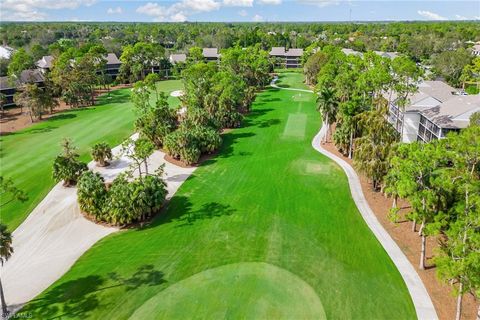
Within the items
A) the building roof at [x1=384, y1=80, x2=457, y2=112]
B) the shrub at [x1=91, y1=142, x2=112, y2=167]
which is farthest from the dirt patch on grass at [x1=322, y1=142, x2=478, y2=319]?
the shrub at [x1=91, y1=142, x2=112, y2=167]

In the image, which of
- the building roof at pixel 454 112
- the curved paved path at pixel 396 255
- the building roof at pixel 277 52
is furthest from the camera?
the building roof at pixel 277 52

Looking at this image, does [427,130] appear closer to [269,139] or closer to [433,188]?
[269,139]

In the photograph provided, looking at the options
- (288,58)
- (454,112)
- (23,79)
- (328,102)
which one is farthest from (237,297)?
(288,58)

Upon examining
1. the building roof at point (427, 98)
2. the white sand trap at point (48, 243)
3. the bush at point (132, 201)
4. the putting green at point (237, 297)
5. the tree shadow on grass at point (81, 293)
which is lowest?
the putting green at point (237, 297)

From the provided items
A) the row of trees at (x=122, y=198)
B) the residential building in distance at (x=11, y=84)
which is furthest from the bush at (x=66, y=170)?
the residential building in distance at (x=11, y=84)

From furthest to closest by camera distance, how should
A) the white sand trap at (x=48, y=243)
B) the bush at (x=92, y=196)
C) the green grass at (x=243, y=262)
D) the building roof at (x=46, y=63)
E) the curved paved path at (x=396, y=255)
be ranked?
the building roof at (x=46, y=63) → the bush at (x=92, y=196) → the white sand trap at (x=48, y=243) → the green grass at (x=243, y=262) → the curved paved path at (x=396, y=255)

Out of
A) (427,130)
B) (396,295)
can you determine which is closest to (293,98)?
(427,130)

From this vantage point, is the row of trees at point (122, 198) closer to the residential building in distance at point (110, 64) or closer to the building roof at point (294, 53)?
the residential building in distance at point (110, 64)
